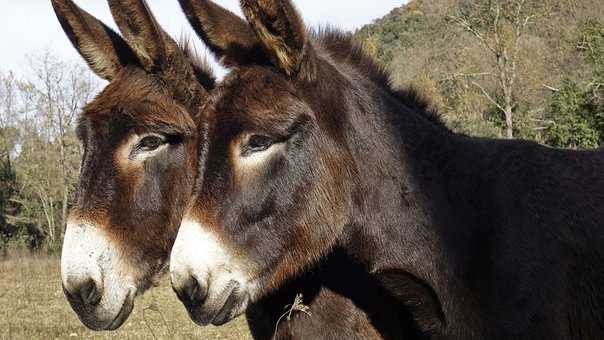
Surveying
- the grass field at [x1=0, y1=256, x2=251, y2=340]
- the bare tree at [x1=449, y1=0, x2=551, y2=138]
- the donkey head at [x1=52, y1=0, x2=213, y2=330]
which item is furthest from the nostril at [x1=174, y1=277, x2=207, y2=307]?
the bare tree at [x1=449, y1=0, x2=551, y2=138]

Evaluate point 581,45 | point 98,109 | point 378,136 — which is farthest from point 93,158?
point 581,45

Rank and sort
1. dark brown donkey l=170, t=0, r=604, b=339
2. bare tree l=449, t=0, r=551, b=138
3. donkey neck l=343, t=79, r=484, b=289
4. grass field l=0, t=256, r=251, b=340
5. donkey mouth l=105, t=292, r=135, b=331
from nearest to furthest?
dark brown donkey l=170, t=0, r=604, b=339 → donkey neck l=343, t=79, r=484, b=289 → donkey mouth l=105, t=292, r=135, b=331 → grass field l=0, t=256, r=251, b=340 → bare tree l=449, t=0, r=551, b=138

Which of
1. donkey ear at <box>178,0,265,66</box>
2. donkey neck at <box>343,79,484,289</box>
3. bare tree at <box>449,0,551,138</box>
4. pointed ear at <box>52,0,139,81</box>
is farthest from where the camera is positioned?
→ bare tree at <box>449,0,551,138</box>

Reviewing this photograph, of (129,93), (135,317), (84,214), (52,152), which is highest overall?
(129,93)

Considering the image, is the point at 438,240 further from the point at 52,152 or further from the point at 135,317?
the point at 52,152

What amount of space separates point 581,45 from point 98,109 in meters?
28.6

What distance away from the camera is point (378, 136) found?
348 cm

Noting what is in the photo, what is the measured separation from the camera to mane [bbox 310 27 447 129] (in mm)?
3895

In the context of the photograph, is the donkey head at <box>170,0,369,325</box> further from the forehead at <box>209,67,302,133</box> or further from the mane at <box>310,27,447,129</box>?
the mane at <box>310,27,447,129</box>

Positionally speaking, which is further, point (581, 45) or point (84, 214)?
point (581, 45)

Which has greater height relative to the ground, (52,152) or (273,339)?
(273,339)

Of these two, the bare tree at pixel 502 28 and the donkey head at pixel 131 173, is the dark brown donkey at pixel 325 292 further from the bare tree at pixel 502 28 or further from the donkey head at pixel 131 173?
the bare tree at pixel 502 28

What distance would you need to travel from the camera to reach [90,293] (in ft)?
12.1

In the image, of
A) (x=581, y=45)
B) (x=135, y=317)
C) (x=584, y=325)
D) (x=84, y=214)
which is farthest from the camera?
(x=581, y=45)
